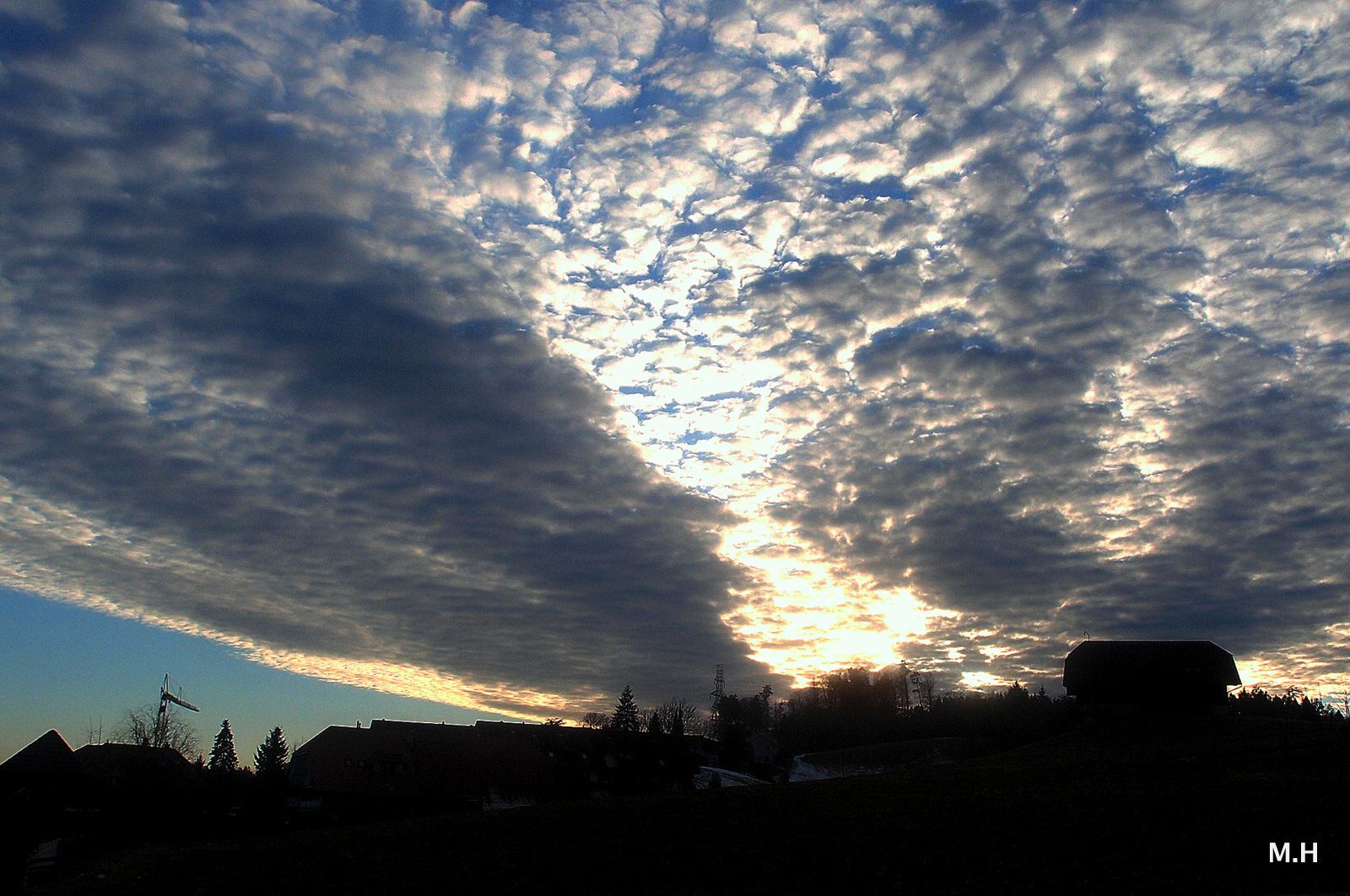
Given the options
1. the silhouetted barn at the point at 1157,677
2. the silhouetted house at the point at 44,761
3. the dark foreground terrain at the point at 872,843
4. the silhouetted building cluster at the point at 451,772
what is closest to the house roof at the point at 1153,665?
the silhouetted barn at the point at 1157,677

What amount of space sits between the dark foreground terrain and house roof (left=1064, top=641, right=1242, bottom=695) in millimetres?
33724

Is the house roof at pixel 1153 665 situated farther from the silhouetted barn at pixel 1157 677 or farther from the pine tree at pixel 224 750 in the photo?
the pine tree at pixel 224 750

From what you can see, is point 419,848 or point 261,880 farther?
point 419,848

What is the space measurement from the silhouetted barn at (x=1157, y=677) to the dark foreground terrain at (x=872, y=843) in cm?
3342

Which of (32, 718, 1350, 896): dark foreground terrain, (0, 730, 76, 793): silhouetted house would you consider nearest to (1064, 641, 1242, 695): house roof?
(32, 718, 1350, 896): dark foreground terrain

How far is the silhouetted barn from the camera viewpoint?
80938mm

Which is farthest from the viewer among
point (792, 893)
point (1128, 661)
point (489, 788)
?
point (1128, 661)

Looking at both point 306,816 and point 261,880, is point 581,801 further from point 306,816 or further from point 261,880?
point 306,816

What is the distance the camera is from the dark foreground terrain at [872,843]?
26.2 m

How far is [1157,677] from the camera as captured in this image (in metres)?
82.1

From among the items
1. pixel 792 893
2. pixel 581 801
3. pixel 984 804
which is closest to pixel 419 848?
pixel 581 801

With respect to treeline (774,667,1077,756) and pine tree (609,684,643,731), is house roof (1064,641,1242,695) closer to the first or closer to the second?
treeline (774,667,1077,756)

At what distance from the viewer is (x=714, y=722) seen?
147750 mm

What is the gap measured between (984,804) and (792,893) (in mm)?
15218
